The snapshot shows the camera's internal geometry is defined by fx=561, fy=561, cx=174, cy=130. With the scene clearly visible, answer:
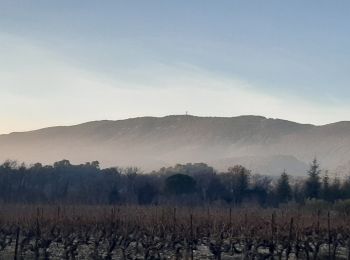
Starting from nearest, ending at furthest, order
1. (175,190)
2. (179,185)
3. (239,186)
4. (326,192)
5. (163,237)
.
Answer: (163,237) < (326,192) < (175,190) < (179,185) < (239,186)

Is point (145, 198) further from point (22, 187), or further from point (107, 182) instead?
point (22, 187)

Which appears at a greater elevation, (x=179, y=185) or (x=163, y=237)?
(x=179, y=185)

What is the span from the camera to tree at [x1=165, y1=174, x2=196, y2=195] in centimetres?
6209

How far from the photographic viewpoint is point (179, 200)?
61281 millimetres

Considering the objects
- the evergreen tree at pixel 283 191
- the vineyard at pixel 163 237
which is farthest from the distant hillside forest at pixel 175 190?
the vineyard at pixel 163 237

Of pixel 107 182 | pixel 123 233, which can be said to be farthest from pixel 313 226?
pixel 107 182

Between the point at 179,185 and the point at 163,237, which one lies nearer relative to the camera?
the point at 163,237

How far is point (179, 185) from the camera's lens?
205 feet

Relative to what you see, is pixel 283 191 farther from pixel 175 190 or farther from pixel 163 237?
pixel 163 237

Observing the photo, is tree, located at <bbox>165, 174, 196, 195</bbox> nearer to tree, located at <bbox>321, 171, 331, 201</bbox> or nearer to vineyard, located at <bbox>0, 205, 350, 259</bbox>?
tree, located at <bbox>321, 171, 331, 201</bbox>

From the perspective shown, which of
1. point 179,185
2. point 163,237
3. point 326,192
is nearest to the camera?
point 163,237

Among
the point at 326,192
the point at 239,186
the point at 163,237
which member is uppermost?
the point at 239,186

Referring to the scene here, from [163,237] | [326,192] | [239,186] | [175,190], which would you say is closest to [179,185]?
[175,190]

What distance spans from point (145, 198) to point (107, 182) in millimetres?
8918
